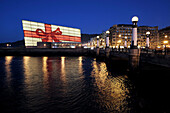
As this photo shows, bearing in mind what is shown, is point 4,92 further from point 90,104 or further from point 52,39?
point 52,39

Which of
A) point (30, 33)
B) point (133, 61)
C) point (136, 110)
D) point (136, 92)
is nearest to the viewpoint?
point (136, 110)

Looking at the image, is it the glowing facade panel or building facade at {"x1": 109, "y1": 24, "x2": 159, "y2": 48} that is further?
building facade at {"x1": 109, "y1": 24, "x2": 159, "y2": 48}

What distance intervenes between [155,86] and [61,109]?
972 centimetres

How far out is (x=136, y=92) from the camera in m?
11.3

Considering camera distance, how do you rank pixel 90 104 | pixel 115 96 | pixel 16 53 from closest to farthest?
pixel 90 104 < pixel 115 96 < pixel 16 53

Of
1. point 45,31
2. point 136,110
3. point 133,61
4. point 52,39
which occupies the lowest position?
point 136,110

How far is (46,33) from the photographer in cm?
8844

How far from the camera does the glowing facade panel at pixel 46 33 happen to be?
81825mm

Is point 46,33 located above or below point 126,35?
below

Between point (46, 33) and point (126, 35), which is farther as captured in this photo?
point (126, 35)

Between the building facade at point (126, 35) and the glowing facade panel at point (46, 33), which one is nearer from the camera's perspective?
the glowing facade panel at point (46, 33)

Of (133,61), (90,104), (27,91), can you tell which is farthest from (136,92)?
(27,91)

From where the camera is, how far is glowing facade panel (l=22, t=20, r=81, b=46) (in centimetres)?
8182

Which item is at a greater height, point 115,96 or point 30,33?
point 30,33
